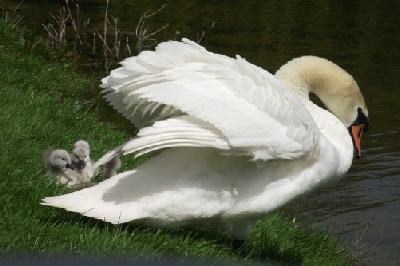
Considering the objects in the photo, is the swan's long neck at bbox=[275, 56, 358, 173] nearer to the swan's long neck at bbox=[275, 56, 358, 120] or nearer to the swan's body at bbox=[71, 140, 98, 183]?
the swan's long neck at bbox=[275, 56, 358, 120]

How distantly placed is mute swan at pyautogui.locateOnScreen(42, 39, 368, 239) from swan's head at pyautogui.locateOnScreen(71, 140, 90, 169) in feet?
3.27

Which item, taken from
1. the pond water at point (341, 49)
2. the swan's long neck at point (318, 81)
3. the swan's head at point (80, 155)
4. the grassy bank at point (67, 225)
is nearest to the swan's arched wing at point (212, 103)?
the grassy bank at point (67, 225)

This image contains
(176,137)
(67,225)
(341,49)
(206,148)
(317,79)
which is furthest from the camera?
(341,49)

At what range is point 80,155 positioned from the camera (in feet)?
22.7

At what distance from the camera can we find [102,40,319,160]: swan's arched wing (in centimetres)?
537

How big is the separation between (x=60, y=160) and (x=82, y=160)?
0.24 meters

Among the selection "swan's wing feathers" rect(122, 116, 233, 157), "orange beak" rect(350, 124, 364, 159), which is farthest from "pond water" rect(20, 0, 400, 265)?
"swan's wing feathers" rect(122, 116, 233, 157)

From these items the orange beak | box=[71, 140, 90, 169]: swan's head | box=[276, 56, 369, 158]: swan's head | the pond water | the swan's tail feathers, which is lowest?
the pond water

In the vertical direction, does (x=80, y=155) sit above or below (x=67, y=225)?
below

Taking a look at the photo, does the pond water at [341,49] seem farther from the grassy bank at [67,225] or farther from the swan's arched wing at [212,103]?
the swan's arched wing at [212,103]

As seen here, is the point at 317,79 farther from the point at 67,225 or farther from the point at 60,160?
the point at 67,225

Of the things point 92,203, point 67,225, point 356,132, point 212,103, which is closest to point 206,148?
point 212,103

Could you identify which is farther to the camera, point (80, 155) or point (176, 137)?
point (80, 155)

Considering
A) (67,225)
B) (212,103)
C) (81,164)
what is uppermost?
(212,103)
